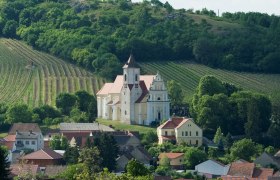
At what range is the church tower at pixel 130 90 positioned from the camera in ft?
368

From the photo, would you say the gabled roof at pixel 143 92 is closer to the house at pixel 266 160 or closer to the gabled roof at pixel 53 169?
the house at pixel 266 160

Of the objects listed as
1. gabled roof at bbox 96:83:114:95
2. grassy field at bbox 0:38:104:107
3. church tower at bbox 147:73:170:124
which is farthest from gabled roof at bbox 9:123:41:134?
gabled roof at bbox 96:83:114:95

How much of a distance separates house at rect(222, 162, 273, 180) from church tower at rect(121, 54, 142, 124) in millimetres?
24725

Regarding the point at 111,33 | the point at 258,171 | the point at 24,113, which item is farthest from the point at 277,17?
the point at 258,171

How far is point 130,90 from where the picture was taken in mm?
112562

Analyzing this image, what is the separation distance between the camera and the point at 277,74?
137m

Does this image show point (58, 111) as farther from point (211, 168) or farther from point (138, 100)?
point (211, 168)

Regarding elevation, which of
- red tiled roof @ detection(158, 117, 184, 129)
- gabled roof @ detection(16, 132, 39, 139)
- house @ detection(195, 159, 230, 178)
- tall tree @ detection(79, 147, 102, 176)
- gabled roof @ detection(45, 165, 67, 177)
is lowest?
house @ detection(195, 159, 230, 178)

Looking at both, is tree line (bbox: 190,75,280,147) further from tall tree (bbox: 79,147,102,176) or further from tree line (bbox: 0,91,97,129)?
tall tree (bbox: 79,147,102,176)

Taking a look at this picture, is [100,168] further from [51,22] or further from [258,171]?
[51,22]

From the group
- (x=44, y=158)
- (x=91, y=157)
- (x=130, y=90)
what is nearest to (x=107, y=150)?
(x=44, y=158)

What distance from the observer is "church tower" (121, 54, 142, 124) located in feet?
368

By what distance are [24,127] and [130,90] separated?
521 inches

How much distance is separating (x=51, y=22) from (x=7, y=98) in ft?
129
